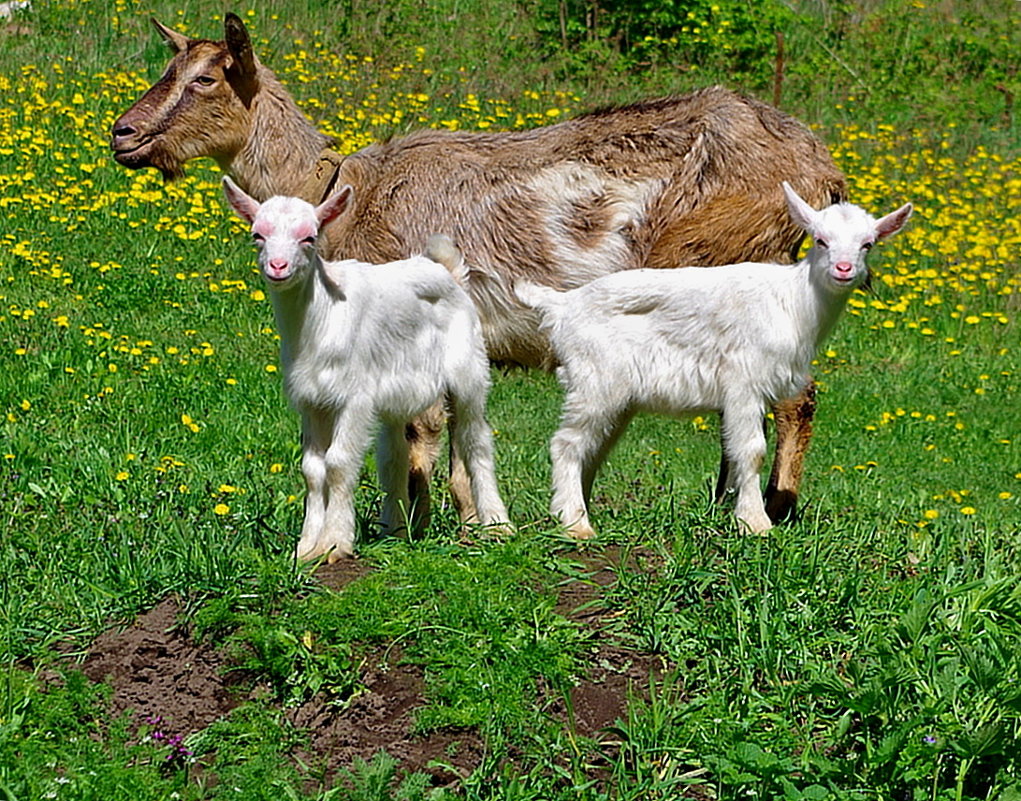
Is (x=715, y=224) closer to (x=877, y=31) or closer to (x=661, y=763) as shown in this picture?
(x=661, y=763)

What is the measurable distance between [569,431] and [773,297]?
863mm

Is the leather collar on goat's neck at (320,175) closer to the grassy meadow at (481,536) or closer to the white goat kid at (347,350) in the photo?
the grassy meadow at (481,536)

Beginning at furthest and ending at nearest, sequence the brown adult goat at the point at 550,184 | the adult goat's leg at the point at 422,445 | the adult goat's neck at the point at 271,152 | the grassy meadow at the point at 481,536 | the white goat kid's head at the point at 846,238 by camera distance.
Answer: the adult goat's neck at the point at 271,152 < the brown adult goat at the point at 550,184 < the adult goat's leg at the point at 422,445 < the white goat kid's head at the point at 846,238 < the grassy meadow at the point at 481,536

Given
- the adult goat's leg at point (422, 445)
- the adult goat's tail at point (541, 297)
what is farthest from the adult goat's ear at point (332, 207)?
the adult goat's leg at point (422, 445)

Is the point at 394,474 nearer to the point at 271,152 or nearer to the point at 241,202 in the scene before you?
the point at 241,202

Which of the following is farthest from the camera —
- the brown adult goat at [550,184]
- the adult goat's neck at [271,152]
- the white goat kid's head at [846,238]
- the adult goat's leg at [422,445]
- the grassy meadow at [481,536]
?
the adult goat's neck at [271,152]

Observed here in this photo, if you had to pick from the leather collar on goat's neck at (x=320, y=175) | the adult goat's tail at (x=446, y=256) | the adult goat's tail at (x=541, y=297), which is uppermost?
the adult goat's tail at (x=446, y=256)

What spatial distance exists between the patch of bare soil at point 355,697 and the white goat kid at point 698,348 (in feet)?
2.58

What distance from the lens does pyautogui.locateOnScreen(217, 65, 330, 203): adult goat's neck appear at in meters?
7.44

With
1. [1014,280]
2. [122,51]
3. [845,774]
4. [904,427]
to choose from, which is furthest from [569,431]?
[122,51]

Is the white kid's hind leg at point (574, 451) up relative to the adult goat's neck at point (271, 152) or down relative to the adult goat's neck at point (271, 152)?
down

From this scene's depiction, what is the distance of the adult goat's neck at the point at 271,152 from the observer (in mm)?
7441

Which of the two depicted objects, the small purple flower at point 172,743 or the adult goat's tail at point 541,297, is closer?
the small purple flower at point 172,743

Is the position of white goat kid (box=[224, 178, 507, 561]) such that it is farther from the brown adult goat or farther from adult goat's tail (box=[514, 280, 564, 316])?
the brown adult goat
